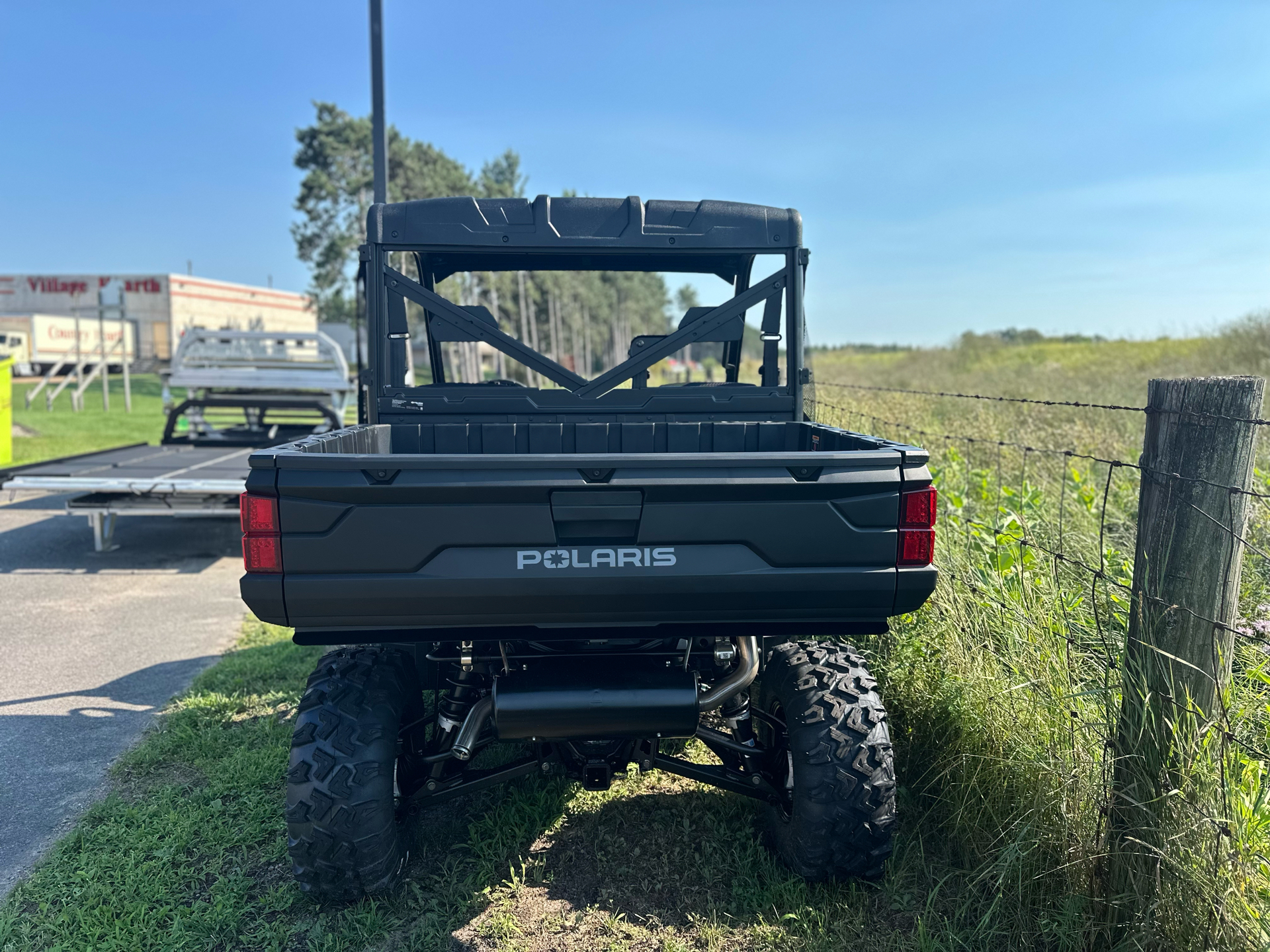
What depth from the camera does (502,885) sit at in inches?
116

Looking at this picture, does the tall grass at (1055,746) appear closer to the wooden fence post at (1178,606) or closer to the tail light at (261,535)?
the wooden fence post at (1178,606)

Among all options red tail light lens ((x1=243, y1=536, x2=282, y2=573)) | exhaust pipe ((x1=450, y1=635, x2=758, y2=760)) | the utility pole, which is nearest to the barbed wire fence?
exhaust pipe ((x1=450, y1=635, x2=758, y2=760))

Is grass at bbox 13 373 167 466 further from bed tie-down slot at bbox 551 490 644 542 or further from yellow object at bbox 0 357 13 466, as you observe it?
bed tie-down slot at bbox 551 490 644 542

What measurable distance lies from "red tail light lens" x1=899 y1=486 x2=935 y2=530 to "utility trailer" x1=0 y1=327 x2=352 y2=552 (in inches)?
218

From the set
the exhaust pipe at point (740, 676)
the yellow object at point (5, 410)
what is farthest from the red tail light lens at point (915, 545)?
the yellow object at point (5, 410)

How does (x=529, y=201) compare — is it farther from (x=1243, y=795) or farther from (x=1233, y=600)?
(x=1243, y=795)

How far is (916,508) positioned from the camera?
8.31ft

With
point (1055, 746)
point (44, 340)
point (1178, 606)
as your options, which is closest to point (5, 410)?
point (1055, 746)

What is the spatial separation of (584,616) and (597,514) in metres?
0.29

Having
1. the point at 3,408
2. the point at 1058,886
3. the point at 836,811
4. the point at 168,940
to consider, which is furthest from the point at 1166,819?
the point at 3,408

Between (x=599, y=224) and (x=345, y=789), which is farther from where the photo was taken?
(x=599, y=224)

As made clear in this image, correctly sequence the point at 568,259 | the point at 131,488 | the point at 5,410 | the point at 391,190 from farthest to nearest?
the point at 391,190 < the point at 5,410 < the point at 131,488 < the point at 568,259

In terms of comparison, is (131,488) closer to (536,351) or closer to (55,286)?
(536,351)

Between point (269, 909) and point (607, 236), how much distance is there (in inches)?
111
